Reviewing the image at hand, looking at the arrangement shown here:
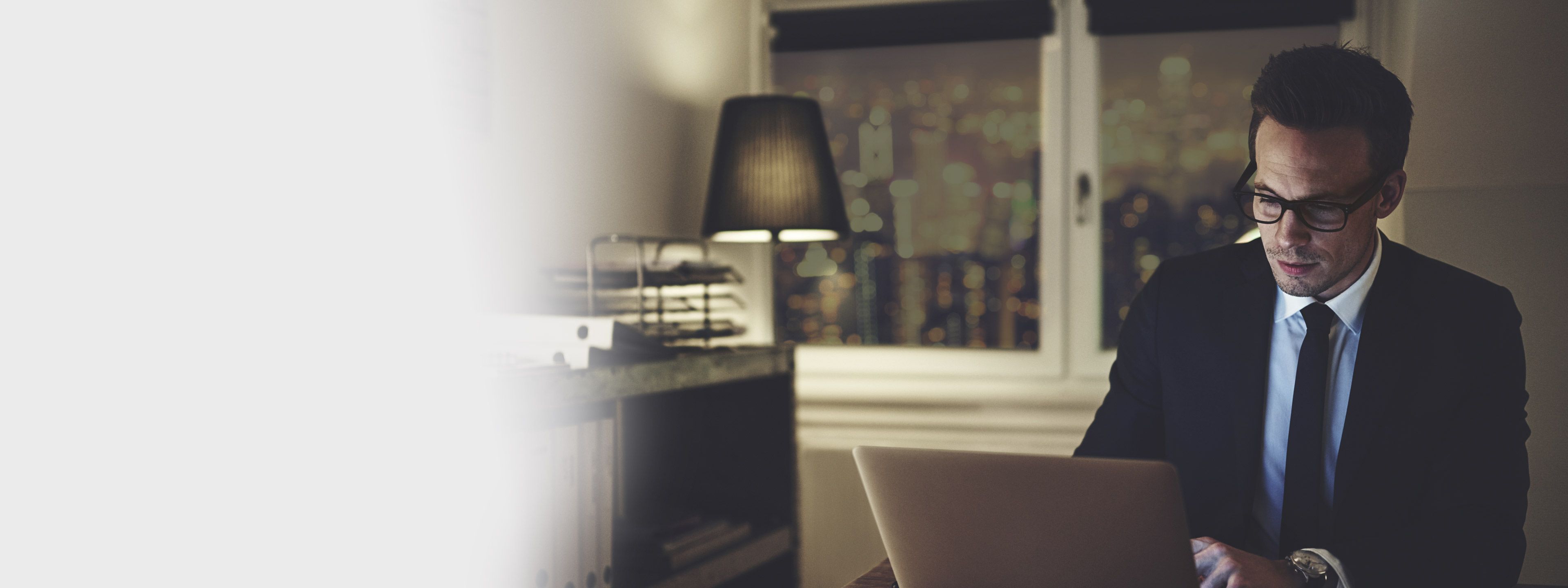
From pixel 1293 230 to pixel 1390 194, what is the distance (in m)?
0.16

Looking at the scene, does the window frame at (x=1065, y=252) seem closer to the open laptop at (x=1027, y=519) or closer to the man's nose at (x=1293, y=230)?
the man's nose at (x=1293, y=230)

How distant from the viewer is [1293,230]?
1317 millimetres

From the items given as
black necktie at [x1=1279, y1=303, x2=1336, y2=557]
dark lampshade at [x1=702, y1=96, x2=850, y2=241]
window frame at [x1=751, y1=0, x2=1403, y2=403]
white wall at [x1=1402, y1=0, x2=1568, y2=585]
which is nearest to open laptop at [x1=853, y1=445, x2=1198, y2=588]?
black necktie at [x1=1279, y1=303, x2=1336, y2=557]

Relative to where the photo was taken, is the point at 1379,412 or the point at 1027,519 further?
the point at 1379,412

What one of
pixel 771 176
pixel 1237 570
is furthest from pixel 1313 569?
pixel 771 176

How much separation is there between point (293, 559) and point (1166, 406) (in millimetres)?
1208

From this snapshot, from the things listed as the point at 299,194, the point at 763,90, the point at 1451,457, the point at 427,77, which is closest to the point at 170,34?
the point at 299,194

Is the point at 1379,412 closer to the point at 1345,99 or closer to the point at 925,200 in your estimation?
the point at 1345,99

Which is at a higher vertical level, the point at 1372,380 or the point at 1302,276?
the point at 1302,276

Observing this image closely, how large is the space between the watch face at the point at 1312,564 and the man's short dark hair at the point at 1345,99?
A: 492 millimetres

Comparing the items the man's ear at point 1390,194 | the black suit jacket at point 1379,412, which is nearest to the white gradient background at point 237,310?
the black suit jacket at point 1379,412

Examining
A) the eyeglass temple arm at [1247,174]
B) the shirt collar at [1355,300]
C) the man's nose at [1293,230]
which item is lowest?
the shirt collar at [1355,300]

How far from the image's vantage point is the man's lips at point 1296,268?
1.34 meters

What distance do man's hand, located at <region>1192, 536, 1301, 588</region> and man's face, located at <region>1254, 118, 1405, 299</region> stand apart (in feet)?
1.31
